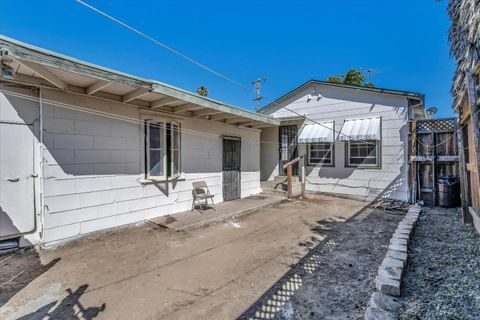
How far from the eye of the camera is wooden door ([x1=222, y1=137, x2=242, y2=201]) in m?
7.43

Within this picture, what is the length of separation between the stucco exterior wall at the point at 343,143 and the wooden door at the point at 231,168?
3.01 metres

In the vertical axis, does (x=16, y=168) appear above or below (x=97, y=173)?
above

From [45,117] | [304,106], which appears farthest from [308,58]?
[45,117]

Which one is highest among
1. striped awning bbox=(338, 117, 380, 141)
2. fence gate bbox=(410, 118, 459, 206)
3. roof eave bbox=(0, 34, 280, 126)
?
roof eave bbox=(0, 34, 280, 126)

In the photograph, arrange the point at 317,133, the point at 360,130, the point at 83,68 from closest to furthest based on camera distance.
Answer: the point at 83,68, the point at 360,130, the point at 317,133

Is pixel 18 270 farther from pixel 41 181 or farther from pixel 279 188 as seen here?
pixel 279 188

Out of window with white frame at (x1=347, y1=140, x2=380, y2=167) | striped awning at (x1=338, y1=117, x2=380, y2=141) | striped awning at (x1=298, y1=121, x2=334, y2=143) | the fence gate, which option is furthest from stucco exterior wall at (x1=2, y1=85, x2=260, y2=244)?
the fence gate

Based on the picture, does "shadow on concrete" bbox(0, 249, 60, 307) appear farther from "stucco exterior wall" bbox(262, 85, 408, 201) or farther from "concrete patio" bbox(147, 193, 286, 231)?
"stucco exterior wall" bbox(262, 85, 408, 201)

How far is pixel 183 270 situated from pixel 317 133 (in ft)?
22.9

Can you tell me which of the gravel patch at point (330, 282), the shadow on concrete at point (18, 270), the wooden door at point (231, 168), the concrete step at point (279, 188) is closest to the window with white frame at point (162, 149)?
the wooden door at point (231, 168)

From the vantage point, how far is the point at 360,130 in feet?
25.0

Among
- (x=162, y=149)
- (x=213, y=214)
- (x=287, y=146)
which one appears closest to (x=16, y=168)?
(x=162, y=149)

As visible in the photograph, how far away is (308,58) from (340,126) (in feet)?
20.3

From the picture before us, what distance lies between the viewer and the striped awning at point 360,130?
24.1 feet
